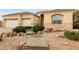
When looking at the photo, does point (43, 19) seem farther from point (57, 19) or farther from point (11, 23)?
point (11, 23)

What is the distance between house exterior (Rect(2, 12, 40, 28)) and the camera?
220 centimetres

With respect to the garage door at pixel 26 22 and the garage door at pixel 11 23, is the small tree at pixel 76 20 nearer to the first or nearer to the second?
the garage door at pixel 26 22

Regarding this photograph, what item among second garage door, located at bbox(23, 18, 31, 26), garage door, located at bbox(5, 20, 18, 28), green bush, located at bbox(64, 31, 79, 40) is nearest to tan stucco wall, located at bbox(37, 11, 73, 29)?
green bush, located at bbox(64, 31, 79, 40)

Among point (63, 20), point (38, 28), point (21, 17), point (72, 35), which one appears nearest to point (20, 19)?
point (21, 17)

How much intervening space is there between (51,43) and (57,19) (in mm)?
438

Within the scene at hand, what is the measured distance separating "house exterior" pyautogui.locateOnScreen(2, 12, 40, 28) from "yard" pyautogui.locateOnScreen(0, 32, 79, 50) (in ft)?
0.82

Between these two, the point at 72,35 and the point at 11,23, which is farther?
the point at 11,23

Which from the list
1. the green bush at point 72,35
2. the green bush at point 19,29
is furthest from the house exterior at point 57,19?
Result: the green bush at point 19,29

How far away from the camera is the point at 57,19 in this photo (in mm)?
2215
